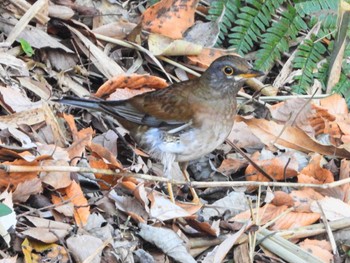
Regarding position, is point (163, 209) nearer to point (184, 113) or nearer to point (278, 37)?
point (184, 113)

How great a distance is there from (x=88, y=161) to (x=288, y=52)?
2527mm

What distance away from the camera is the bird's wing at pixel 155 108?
20.2ft

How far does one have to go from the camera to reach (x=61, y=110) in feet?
20.6

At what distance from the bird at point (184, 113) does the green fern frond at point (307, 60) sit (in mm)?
1031

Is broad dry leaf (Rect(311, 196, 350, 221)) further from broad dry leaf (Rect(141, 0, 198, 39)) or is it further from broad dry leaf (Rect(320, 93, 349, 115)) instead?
broad dry leaf (Rect(141, 0, 198, 39))

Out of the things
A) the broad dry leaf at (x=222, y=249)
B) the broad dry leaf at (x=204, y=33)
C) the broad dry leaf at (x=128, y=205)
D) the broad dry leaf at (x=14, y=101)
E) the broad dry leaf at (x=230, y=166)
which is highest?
the broad dry leaf at (x=14, y=101)

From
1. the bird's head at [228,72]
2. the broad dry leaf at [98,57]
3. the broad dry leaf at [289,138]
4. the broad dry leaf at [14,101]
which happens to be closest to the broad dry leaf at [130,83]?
the broad dry leaf at [98,57]

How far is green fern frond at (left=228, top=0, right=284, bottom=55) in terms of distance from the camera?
725 cm

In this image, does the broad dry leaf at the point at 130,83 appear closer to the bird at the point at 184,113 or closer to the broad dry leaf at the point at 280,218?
the bird at the point at 184,113

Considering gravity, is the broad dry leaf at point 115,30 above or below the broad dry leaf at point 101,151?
above

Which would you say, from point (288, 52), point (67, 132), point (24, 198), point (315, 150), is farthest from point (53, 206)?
point (288, 52)

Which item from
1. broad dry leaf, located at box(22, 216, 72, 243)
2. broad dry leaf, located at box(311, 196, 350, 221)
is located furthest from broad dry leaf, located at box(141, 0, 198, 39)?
broad dry leaf, located at box(22, 216, 72, 243)

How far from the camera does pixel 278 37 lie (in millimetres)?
7242

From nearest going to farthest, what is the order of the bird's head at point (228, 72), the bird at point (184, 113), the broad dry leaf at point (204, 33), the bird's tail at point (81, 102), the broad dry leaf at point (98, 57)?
the bird's tail at point (81, 102)
the bird at point (184, 113)
the bird's head at point (228, 72)
the broad dry leaf at point (98, 57)
the broad dry leaf at point (204, 33)
